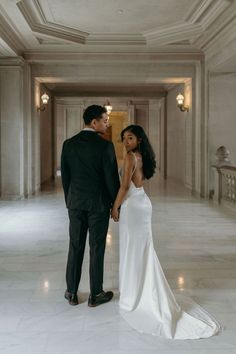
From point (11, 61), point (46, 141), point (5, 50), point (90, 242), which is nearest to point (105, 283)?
point (90, 242)

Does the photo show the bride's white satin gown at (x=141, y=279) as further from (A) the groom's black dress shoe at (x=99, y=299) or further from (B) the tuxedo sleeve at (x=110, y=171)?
(A) the groom's black dress shoe at (x=99, y=299)

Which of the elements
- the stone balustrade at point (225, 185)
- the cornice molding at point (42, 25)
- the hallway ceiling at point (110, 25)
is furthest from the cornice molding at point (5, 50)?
the stone balustrade at point (225, 185)

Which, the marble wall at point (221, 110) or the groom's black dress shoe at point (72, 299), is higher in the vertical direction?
the marble wall at point (221, 110)

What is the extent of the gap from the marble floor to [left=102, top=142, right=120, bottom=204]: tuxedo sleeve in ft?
3.48

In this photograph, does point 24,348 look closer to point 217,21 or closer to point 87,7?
point 87,7

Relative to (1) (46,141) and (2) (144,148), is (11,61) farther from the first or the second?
(2) (144,148)

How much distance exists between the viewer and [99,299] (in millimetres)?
3883

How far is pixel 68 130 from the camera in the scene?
842 inches

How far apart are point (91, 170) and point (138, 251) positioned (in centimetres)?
81

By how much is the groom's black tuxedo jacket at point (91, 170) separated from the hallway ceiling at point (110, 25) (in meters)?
5.06

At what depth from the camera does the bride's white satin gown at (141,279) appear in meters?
3.44

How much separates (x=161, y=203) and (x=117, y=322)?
736cm

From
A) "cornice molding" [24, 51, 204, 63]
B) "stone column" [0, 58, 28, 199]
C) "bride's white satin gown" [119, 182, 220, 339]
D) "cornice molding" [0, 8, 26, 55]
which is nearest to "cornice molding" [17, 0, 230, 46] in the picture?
"cornice molding" [0, 8, 26, 55]

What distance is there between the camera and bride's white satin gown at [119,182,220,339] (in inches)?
135
